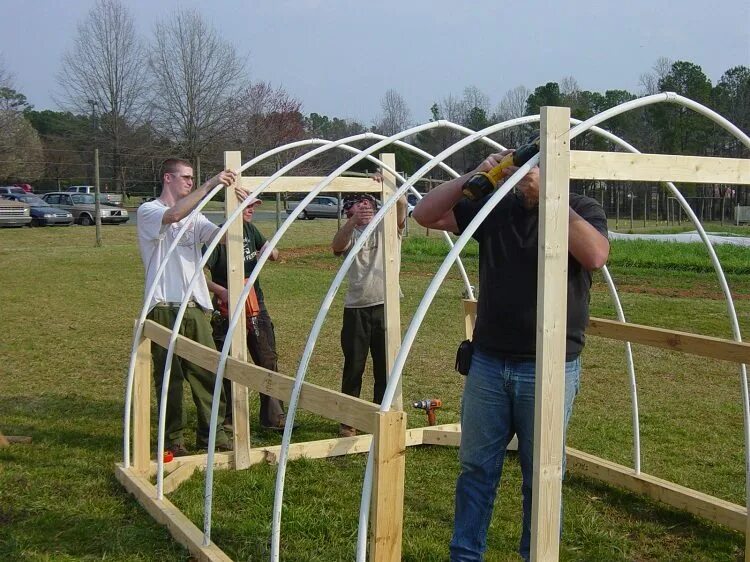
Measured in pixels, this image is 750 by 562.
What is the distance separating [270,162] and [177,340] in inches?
842

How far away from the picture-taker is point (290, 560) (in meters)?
4.06

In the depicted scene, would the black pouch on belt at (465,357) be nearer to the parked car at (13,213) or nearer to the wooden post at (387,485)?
the wooden post at (387,485)

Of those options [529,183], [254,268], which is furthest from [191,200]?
[529,183]

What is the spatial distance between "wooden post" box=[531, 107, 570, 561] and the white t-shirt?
131 inches

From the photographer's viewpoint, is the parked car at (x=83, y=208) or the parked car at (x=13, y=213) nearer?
the parked car at (x=13, y=213)

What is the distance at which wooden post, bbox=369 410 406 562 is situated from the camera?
2.74 m

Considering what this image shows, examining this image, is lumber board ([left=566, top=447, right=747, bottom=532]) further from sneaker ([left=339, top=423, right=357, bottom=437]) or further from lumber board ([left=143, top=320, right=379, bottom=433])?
lumber board ([left=143, top=320, right=379, bottom=433])

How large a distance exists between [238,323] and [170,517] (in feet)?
4.66

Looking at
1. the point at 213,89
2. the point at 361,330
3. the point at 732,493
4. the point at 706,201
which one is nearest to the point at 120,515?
the point at 361,330

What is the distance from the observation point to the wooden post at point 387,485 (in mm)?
2742

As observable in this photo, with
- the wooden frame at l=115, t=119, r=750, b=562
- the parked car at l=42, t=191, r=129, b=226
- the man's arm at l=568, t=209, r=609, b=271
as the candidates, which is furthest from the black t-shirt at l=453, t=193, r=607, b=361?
the parked car at l=42, t=191, r=129, b=226

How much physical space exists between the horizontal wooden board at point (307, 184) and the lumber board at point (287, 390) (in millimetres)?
1319

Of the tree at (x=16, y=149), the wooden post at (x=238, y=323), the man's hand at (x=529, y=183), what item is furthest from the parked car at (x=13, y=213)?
the man's hand at (x=529, y=183)

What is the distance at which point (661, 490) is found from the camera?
16.0 ft
